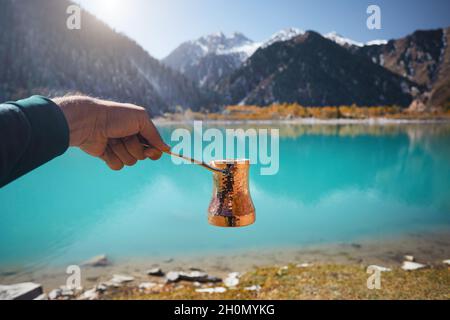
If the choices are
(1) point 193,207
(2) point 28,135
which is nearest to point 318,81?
(1) point 193,207

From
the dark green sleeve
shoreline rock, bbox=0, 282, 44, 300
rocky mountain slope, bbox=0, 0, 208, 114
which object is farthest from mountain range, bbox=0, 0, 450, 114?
shoreline rock, bbox=0, 282, 44, 300

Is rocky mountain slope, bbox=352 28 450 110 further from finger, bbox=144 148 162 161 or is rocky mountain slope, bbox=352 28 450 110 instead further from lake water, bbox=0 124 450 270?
finger, bbox=144 148 162 161

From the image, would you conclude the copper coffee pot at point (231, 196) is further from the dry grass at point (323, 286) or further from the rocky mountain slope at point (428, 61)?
the rocky mountain slope at point (428, 61)

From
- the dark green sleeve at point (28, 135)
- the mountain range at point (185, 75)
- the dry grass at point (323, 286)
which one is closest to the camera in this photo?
the dark green sleeve at point (28, 135)

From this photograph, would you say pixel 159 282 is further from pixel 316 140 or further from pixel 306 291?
pixel 316 140

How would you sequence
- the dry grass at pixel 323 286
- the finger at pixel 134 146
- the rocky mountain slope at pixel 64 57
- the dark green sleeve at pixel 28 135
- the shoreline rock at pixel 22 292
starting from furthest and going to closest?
the rocky mountain slope at pixel 64 57, the shoreline rock at pixel 22 292, the dry grass at pixel 323 286, the finger at pixel 134 146, the dark green sleeve at pixel 28 135

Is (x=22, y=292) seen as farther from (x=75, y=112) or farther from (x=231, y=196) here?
(x=75, y=112)

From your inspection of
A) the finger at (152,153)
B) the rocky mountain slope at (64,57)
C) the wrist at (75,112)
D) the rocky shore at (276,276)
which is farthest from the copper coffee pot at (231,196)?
the rocky mountain slope at (64,57)
